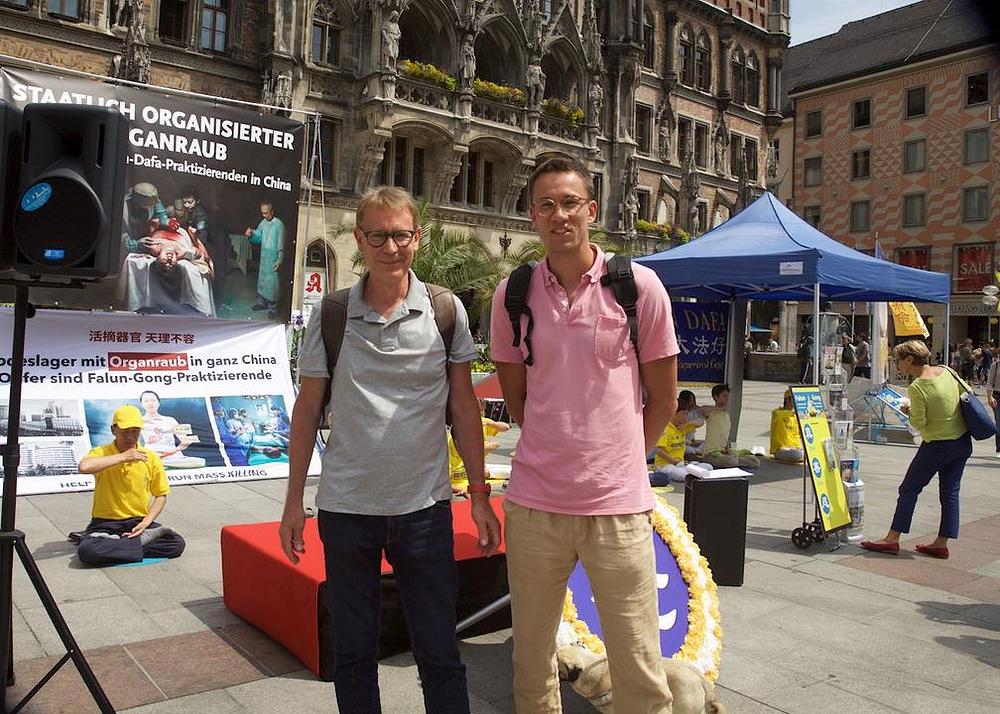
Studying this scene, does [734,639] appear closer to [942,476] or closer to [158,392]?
[942,476]

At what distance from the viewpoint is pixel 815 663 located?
425 cm

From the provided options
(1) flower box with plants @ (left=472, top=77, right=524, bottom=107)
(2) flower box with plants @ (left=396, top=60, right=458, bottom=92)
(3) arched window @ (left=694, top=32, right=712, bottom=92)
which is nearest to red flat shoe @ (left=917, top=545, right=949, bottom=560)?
(2) flower box with plants @ (left=396, top=60, right=458, bottom=92)

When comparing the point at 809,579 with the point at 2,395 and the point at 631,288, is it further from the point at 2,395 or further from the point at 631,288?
the point at 2,395

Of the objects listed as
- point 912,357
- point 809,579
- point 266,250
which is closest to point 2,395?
point 266,250

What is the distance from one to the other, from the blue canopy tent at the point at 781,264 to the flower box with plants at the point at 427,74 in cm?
1840

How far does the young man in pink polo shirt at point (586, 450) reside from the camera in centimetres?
264

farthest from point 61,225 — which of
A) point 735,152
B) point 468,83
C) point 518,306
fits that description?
point 735,152

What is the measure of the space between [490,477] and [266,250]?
415 centimetres

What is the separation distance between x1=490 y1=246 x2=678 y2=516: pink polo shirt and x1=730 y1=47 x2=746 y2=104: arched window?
43.5m

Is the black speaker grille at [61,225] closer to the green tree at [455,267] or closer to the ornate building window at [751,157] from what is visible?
the green tree at [455,267]

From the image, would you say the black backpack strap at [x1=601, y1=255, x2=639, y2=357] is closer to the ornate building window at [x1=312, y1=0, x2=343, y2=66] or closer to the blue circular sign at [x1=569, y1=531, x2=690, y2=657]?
the blue circular sign at [x1=569, y1=531, x2=690, y2=657]

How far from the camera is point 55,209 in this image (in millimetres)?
3230

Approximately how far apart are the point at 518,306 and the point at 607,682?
171 centimetres

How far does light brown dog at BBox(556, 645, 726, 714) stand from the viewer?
3.23 metres
